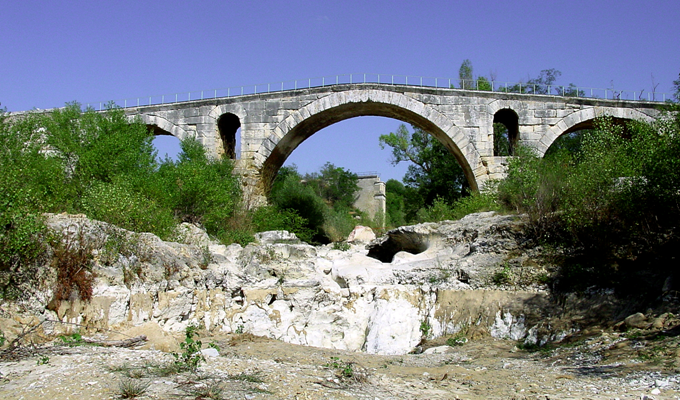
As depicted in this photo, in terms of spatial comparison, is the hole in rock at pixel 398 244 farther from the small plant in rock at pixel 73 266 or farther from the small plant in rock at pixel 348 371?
the small plant in rock at pixel 73 266

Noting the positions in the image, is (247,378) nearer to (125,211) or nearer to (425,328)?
(425,328)

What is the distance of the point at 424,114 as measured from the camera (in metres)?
16.1

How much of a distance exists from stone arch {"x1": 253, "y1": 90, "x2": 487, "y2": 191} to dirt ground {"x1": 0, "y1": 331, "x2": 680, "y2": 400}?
10.8 metres

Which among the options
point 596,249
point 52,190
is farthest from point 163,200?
point 596,249

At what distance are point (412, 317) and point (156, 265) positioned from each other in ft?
11.7

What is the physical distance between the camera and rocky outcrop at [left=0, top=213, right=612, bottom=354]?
6523 mm

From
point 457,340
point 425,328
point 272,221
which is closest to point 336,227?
point 272,221

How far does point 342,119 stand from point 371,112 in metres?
0.99

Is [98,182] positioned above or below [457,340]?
above

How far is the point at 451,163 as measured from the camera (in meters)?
25.2

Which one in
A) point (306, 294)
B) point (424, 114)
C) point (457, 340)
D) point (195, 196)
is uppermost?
point (424, 114)

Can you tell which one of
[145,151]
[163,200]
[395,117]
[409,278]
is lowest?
[409,278]

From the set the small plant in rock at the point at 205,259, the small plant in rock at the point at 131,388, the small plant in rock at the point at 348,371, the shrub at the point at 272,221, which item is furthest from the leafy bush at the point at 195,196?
the small plant in rock at the point at 131,388

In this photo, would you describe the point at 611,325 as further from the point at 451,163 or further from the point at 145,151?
the point at 451,163
